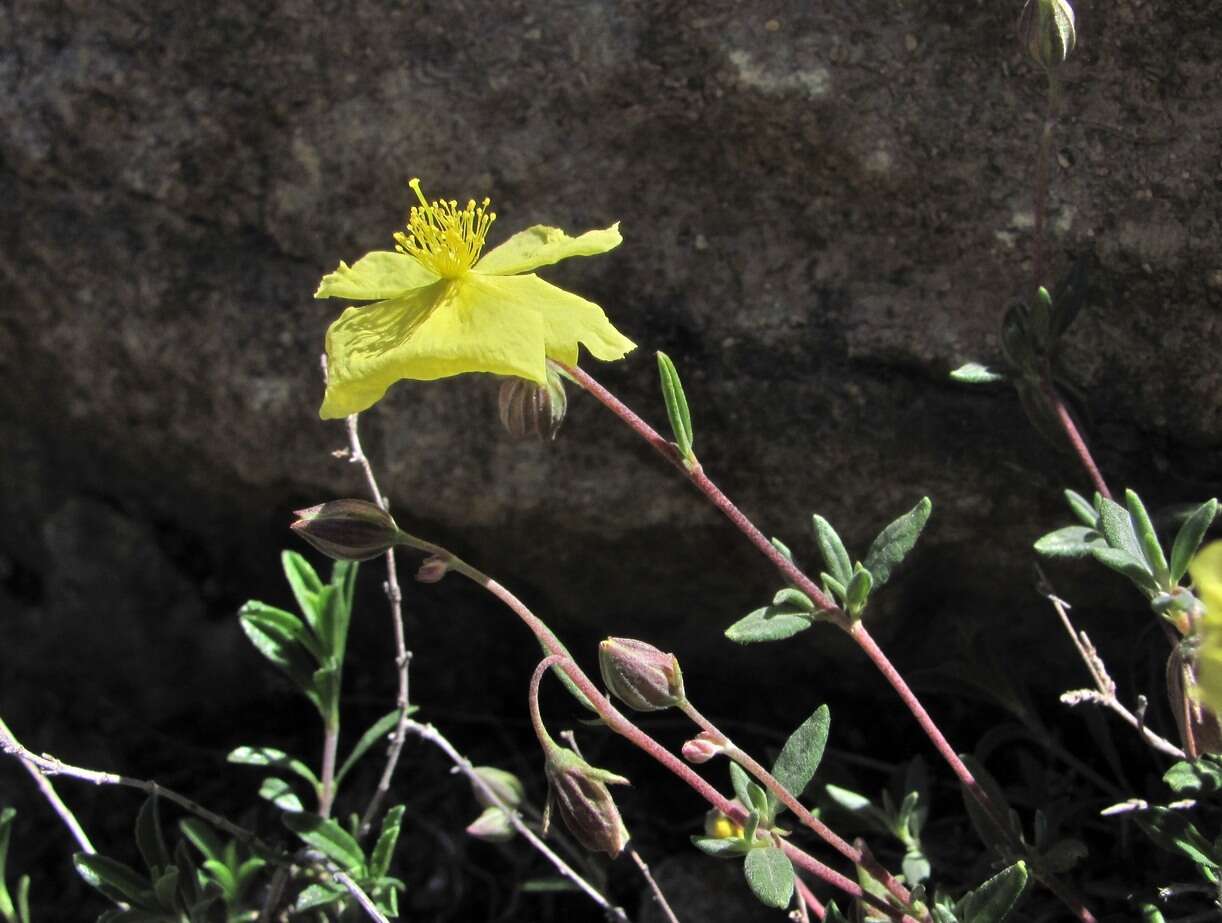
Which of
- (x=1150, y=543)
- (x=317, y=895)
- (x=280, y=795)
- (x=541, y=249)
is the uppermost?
(x=541, y=249)

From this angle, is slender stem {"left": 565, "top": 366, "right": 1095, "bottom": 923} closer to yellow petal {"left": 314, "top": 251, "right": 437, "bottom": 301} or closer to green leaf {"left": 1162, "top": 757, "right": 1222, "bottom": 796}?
green leaf {"left": 1162, "top": 757, "right": 1222, "bottom": 796}

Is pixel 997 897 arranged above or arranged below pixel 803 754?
below

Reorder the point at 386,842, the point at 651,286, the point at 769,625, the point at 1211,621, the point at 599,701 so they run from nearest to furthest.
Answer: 1. the point at 1211,621
2. the point at 599,701
3. the point at 769,625
4. the point at 386,842
5. the point at 651,286

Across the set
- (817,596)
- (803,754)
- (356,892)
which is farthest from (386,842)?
(817,596)

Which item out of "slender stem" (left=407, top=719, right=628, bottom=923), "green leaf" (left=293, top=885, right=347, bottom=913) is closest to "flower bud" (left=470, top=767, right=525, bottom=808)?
"slender stem" (left=407, top=719, right=628, bottom=923)

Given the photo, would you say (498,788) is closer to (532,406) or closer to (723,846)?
(723,846)

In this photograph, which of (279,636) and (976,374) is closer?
(976,374)

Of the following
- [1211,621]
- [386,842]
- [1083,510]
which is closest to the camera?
[1211,621]
